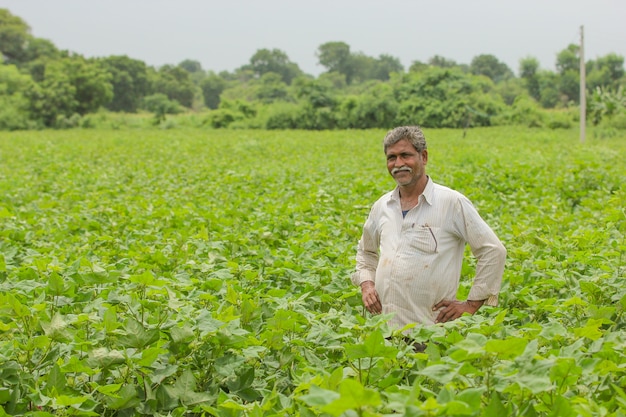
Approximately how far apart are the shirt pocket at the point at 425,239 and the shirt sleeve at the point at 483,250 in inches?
4.7

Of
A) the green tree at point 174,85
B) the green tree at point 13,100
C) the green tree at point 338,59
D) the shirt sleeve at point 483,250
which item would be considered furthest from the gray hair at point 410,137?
the green tree at point 338,59

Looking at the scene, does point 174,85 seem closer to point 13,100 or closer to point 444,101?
point 13,100

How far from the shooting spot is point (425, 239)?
9.79 ft

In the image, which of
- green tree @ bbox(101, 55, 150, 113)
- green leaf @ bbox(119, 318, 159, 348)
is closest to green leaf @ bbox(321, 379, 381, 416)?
green leaf @ bbox(119, 318, 159, 348)

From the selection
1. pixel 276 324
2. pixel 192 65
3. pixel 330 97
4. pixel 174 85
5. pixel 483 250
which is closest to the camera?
pixel 276 324

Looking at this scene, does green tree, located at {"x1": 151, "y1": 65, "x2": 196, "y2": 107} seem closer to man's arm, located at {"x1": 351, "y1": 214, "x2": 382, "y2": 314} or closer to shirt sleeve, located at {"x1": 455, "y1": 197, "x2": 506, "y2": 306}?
man's arm, located at {"x1": 351, "y1": 214, "x2": 382, "y2": 314}

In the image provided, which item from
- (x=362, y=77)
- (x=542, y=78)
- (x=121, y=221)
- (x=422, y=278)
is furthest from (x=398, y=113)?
(x=362, y=77)

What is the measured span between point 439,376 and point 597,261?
247 centimetres

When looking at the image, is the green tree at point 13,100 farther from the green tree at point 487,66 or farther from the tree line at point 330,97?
the green tree at point 487,66

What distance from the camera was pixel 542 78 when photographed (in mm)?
52688

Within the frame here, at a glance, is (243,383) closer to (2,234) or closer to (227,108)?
(2,234)

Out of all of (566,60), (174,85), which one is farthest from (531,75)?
(174,85)

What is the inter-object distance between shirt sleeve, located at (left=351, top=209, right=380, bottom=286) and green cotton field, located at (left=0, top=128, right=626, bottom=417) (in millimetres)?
87

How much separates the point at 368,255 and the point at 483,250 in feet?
2.04
